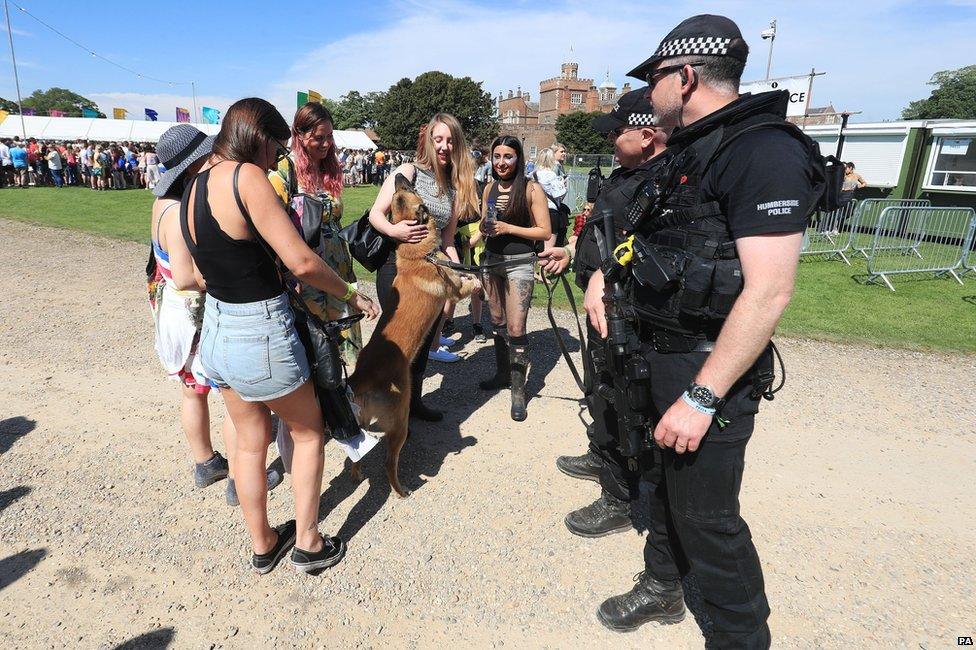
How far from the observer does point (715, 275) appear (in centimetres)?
172

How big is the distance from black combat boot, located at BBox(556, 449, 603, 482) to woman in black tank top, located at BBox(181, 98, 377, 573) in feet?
5.86

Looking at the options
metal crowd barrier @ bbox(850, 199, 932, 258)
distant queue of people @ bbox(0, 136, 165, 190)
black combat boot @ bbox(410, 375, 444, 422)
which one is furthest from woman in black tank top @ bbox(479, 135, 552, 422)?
distant queue of people @ bbox(0, 136, 165, 190)

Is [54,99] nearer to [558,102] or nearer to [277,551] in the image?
[558,102]

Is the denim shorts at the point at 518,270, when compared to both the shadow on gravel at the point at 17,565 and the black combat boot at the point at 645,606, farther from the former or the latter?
the shadow on gravel at the point at 17,565

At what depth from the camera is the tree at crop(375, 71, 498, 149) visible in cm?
6272

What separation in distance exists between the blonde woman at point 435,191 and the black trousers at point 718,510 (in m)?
2.17

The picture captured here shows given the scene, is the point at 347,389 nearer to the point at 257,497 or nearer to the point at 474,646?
the point at 257,497

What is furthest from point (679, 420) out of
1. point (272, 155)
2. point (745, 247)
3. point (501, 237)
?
point (501, 237)

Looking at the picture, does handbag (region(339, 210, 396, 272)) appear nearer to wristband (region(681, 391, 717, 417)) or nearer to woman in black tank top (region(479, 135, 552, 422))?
woman in black tank top (region(479, 135, 552, 422))

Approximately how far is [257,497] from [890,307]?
8.88 meters

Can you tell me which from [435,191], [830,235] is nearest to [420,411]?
[435,191]

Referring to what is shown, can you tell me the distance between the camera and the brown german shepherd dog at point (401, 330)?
323 cm

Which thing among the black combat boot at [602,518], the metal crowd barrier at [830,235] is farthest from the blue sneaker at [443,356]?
the metal crowd barrier at [830,235]

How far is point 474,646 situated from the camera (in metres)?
2.43
